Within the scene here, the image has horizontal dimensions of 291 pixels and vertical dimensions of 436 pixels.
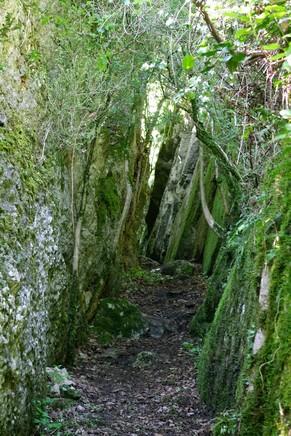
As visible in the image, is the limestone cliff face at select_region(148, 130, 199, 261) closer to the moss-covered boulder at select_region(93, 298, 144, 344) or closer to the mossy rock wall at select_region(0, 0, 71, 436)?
the moss-covered boulder at select_region(93, 298, 144, 344)

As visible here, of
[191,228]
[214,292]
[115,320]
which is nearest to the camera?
[214,292]

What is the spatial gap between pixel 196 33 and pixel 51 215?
397cm

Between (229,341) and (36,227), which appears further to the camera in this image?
(36,227)

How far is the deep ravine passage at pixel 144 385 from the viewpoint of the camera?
5.55 meters

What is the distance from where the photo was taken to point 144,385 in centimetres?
732

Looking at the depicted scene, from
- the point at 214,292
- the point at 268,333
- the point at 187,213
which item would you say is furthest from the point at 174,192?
the point at 268,333

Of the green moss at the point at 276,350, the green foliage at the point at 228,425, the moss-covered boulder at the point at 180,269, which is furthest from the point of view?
the moss-covered boulder at the point at 180,269

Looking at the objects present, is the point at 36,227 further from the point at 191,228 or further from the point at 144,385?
the point at 191,228

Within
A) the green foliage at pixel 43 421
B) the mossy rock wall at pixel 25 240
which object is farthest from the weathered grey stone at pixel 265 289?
the green foliage at pixel 43 421

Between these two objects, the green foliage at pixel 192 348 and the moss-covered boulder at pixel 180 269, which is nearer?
the green foliage at pixel 192 348

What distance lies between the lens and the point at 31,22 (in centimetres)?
738

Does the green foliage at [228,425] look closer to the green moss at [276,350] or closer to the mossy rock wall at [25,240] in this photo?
the green moss at [276,350]

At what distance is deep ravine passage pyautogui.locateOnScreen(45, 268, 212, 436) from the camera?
5547 millimetres

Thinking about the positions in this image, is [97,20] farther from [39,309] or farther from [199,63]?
[39,309]
